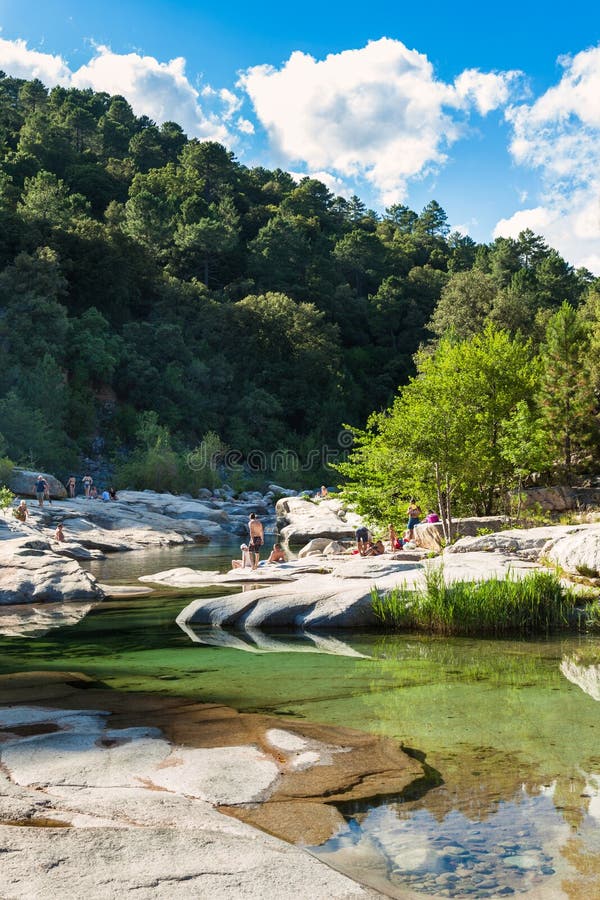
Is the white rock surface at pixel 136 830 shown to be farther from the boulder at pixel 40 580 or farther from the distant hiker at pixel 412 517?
the distant hiker at pixel 412 517

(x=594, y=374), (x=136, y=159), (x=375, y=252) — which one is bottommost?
(x=594, y=374)

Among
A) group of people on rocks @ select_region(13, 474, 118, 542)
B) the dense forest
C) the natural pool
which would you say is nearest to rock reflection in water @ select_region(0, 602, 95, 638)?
the natural pool

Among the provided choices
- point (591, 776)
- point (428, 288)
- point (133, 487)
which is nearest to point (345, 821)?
point (591, 776)

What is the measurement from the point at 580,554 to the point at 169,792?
895cm

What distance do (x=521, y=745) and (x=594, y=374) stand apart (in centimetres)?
3030

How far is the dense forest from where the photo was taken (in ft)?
168

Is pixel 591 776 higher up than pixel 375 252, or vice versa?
pixel 375 252

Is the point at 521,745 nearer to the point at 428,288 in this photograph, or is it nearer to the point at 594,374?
the point at 594,374

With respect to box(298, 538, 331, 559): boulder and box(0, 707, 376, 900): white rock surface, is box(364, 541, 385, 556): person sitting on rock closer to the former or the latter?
box(298, 538, 331, 559): boulder

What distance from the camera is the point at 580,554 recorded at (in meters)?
11.8

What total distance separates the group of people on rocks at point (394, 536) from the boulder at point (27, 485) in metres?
19.7

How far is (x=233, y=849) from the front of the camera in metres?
3.52

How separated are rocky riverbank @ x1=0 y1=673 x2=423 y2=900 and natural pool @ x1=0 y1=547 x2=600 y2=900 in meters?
0.35

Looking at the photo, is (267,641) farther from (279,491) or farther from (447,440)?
(279,491)
